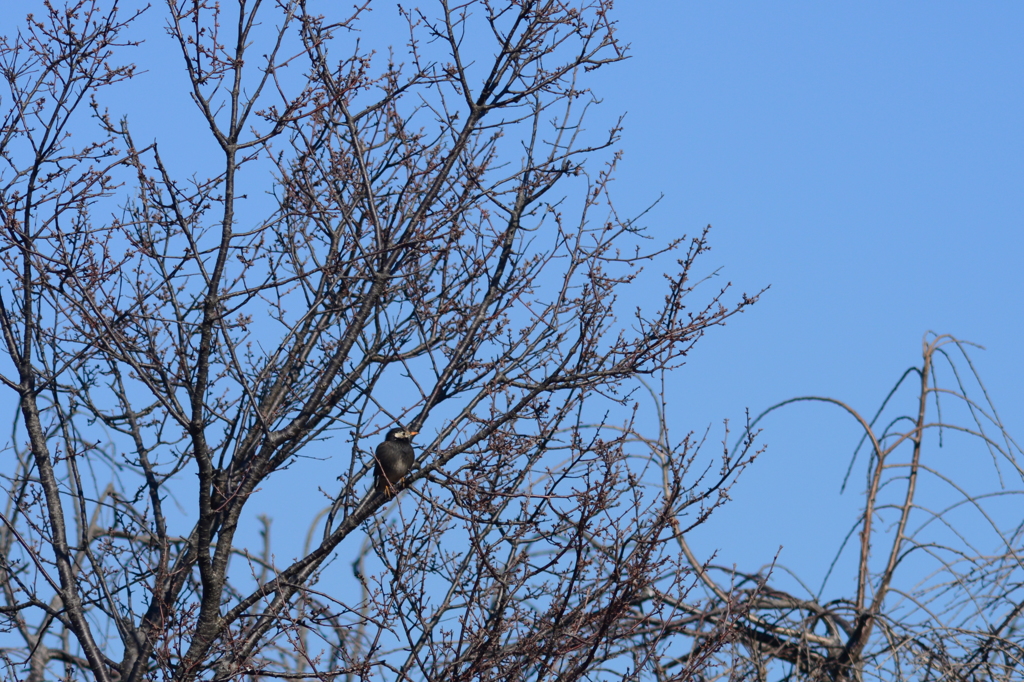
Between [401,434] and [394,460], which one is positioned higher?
[401,434]

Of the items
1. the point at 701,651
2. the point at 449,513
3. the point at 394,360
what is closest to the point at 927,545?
the point at 701,651

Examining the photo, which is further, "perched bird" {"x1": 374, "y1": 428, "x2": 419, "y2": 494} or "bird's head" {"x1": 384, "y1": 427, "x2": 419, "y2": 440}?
"bird's head" {"x1": 384, "y1": 427, "x2": 419, "y2": 440}

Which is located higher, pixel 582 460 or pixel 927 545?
pixel 582 460

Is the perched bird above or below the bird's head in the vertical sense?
below

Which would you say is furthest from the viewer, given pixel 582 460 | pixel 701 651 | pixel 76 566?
pixel 76 566

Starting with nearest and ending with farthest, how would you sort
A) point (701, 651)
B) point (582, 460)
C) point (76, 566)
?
1. point (701, 651)
2. point (582, 460)
3. point (76, 566)

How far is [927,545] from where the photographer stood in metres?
6.55

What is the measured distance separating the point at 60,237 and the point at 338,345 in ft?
5.76

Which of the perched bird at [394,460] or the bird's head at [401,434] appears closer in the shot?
the perched bird at [394,460]

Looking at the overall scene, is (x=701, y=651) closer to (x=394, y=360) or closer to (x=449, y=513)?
(x=449, y=513)

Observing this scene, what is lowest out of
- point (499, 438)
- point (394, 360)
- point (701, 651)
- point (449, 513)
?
point (701, 651)

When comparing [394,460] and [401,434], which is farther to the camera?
[401,434]

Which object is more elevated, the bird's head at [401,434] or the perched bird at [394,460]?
the bird's head at [401,434]

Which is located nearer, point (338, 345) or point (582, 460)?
point (582, 460)
